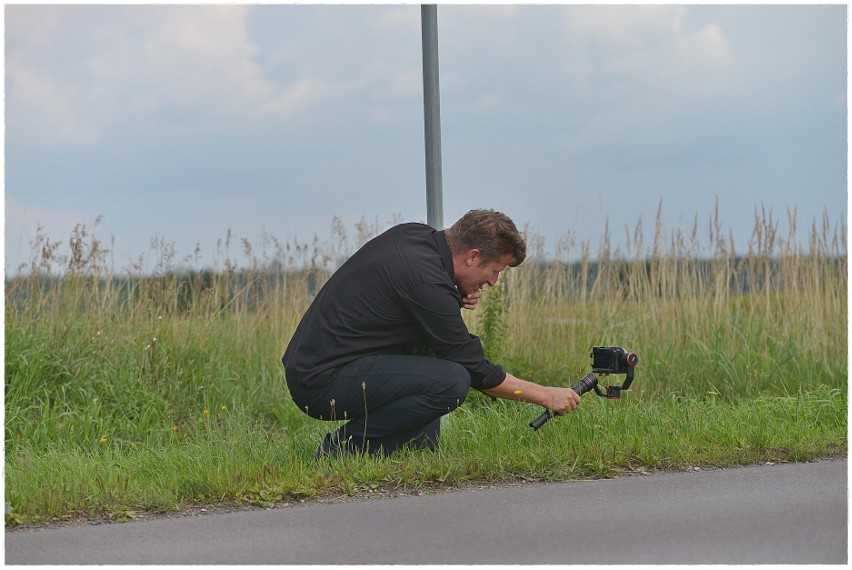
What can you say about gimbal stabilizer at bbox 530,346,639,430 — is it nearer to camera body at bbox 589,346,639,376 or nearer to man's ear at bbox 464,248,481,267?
camera body at bbox 589,346,639,376

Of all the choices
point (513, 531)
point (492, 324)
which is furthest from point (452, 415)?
point (513, 531)

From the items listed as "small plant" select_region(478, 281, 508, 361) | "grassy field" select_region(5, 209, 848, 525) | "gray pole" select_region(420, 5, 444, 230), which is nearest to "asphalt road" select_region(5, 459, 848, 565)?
"grassy field" select_region(5, 209, 848, 525)

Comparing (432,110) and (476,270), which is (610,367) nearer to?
(476,270)

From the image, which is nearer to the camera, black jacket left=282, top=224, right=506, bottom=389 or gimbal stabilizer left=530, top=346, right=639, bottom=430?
black jacket left=282, top=224, right=506, bottom=389

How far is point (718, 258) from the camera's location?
9.49 meters

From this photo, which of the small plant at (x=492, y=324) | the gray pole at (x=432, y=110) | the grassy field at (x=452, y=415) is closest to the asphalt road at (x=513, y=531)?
the grassy field at (x=452, y=415)

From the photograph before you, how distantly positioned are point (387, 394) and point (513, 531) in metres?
1.31

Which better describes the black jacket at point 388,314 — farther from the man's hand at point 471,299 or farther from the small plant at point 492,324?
the small plant at point 492,324

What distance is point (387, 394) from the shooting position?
17.7 ft

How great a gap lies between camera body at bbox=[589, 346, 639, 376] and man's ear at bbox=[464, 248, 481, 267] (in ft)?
3.05

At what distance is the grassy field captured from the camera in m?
5.32

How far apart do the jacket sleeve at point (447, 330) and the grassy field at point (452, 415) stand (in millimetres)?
469

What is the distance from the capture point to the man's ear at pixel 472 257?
5258mm

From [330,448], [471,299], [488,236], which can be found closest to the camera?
[488,236]
